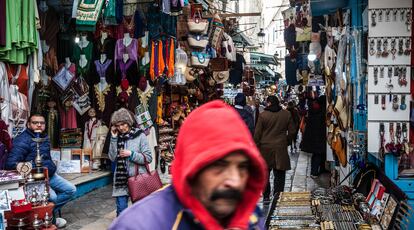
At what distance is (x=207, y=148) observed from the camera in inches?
61.6

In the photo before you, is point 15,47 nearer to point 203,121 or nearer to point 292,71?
point 203,121

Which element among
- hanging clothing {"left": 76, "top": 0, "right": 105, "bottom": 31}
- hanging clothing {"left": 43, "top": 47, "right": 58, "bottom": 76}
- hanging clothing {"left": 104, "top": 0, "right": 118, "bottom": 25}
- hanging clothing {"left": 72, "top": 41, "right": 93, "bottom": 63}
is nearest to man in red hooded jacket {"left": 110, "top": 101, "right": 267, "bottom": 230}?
hanging clothing {"left": 76, "top": 0, "right": 105, "bottom": 31}

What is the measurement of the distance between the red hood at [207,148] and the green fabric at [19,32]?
18.5 feet

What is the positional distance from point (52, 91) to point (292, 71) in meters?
8.35

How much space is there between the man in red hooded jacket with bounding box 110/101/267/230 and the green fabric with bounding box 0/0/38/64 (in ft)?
18.5

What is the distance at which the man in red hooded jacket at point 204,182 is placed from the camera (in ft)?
5.13

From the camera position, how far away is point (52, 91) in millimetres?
10195

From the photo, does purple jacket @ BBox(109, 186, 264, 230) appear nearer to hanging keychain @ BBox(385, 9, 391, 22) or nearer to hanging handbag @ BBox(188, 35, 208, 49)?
hanging keychain @ BBox(385, 9, 391, 22)

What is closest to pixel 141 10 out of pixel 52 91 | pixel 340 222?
pixel 52 91

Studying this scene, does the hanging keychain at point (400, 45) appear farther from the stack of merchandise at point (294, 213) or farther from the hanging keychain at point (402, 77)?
the stack of merchandise at point (294, 213)

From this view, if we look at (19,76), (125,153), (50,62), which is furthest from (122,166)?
(50,62)

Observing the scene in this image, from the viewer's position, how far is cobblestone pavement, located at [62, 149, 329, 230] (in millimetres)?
7516

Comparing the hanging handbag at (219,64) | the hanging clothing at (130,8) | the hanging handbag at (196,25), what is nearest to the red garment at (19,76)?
the hanging clothing at (130,8)

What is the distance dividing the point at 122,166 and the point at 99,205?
248 cm
